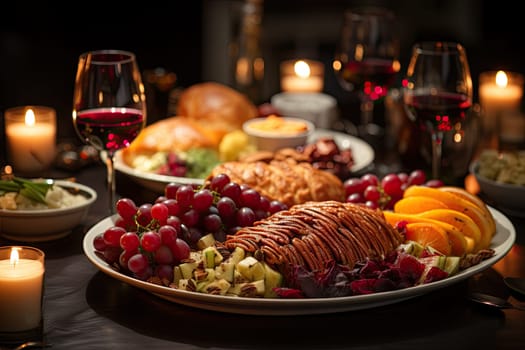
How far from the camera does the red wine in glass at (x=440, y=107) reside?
2.49 meters

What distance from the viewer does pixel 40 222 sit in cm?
215

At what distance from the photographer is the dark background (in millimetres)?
5398

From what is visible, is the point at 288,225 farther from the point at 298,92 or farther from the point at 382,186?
the point at 298,92

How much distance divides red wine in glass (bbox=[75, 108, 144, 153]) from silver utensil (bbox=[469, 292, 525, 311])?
0.98 metres

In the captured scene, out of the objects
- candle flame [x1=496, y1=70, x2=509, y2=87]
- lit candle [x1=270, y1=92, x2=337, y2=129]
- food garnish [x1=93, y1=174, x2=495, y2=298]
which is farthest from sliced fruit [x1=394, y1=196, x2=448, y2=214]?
candle flame [x1=496, y1=70, x2=509, y2=87]

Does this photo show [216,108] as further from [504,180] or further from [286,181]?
[504,180]

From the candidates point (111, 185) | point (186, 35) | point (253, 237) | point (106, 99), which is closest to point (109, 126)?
point (106, 99)

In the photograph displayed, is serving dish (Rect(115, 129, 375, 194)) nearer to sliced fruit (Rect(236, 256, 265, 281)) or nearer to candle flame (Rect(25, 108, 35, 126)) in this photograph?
candle flame (Rect(25, 108, 35, 126))

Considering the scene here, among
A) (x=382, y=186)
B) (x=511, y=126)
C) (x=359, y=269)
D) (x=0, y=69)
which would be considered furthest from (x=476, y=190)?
(x=0, y=69)

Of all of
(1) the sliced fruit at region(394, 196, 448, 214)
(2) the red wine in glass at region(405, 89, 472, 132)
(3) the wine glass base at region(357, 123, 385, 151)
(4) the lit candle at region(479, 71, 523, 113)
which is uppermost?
(2) the red wine in glass at region(405, 89, 472, 132)

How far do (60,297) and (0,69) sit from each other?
3664mm

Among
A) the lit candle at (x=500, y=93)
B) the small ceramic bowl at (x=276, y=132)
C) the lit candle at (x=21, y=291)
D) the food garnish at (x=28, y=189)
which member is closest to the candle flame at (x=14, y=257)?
the lit candle at (x=21, y=291)

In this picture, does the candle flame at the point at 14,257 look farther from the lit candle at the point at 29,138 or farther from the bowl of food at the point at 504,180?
the bowl of food at the point at 504,180

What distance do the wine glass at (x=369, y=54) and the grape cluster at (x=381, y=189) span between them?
707 millimetres
